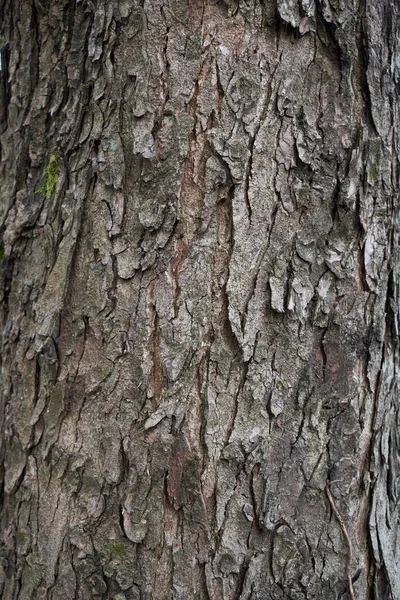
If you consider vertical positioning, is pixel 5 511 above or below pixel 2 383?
below

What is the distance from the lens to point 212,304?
1.45 m

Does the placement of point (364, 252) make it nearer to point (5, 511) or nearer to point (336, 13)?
point (336, 13)

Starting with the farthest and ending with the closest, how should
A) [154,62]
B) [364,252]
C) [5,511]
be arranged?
[5,511] → [364,252] → [154,62]

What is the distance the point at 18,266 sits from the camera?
1.67m

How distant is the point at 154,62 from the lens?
4.75 ft

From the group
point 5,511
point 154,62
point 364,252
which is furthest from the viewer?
point 5,511

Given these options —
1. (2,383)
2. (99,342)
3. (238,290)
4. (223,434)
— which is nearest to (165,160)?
(238,290)

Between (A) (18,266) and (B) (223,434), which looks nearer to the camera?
(B) (223,434)

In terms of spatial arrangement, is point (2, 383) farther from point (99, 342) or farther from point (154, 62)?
point (154, 62)

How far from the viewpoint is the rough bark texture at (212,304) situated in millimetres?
1446

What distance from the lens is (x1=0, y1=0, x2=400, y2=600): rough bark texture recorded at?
145cm

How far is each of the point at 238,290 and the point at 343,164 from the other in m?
0.44

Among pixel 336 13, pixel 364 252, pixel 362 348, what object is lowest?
pixel 362 348

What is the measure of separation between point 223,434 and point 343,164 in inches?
30.4
